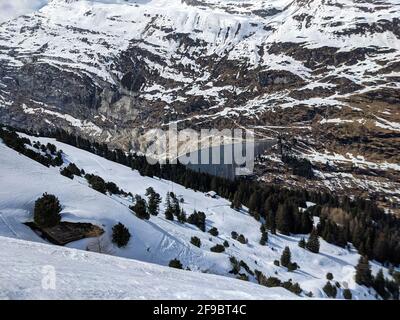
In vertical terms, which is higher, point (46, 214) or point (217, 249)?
point (46, 214)

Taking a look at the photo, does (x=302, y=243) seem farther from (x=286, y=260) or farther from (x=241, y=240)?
(x=286, y=260)

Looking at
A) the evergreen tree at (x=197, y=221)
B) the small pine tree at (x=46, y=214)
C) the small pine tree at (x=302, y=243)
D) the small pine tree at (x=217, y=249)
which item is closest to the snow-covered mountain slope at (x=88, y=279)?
the small pine tree at (x=46, y=214)

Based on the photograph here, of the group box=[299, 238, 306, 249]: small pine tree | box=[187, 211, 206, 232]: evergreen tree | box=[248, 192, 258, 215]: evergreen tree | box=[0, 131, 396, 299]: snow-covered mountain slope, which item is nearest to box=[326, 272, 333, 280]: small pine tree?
box=[0, 131, 396, 299]: snow-covered mountain slope

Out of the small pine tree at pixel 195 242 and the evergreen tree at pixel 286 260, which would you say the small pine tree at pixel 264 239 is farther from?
the small pine tree at pixel 195 242

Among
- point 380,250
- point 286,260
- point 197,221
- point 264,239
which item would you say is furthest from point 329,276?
point 197,221

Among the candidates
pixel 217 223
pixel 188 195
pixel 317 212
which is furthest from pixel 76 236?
pixel 317 212

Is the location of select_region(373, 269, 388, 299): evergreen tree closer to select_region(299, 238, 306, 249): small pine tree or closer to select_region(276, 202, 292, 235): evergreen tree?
select_region(299, 238, 306, 249): small pine tree
